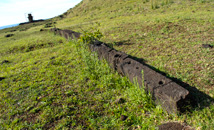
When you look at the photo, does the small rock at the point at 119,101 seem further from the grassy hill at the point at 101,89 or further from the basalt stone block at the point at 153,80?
the basalt stone block at the point at 153,80

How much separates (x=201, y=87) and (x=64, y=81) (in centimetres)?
273

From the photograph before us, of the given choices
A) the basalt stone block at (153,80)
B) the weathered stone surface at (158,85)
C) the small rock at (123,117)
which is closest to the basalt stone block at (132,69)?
the weathered stone surface at (158,85)

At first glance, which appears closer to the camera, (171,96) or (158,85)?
(171,96)

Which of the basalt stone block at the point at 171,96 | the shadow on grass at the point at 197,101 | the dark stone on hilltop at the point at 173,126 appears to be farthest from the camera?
the shadow on grass at the point at 197,101

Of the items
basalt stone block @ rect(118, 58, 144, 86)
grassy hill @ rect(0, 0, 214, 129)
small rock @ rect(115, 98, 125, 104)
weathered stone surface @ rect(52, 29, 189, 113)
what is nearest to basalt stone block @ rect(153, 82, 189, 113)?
weathered stone surface @ rect(52, 29, 189, 113)

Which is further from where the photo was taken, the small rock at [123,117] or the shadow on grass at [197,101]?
the small rock at [123,117]

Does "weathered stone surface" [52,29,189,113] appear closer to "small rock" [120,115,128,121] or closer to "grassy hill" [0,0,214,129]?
"grassy hill" [0,0,214,129]

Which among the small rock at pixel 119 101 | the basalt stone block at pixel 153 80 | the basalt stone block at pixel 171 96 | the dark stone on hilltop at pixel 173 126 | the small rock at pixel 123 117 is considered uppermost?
the basalt stone block at pixel 153 80

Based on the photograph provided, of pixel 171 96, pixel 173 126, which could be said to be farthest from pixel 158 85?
pixel 173 126

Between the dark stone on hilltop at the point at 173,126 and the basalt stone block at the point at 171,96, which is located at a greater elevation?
the basalt stone block at the point at 171,96

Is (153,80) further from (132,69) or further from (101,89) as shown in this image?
(101,89)

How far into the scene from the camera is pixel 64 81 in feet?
11.8

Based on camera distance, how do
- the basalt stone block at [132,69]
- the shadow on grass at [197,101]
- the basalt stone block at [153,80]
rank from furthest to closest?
the basalt stone block at [132,69], the basalt stone block at [153,80], the shadow on grass at [197,101]

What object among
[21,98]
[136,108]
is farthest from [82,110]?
[21,98]
